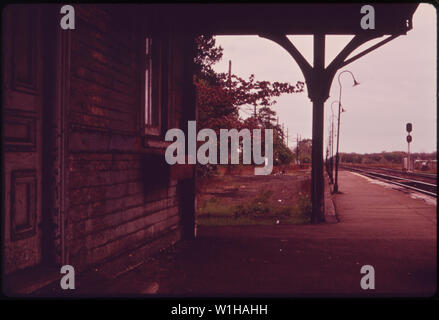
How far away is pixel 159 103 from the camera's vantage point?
7480 mm

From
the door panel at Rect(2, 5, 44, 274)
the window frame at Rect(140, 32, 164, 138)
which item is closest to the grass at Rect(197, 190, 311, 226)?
the window frame at Rect(140, 32, 164, 138)

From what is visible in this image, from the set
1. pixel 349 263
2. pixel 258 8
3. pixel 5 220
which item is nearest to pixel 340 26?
pixel 258 8

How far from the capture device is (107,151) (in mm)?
5469

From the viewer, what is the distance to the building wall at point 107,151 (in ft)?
15.7

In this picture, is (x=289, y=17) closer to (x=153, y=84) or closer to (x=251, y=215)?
(x=153, y=84)

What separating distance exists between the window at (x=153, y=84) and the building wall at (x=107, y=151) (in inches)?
17.9

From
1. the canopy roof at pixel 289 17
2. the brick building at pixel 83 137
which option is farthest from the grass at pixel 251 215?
the canopy roof at pixel 289 17

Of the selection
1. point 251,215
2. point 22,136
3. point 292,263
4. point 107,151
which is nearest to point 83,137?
point 107,151

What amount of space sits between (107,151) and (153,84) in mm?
2271

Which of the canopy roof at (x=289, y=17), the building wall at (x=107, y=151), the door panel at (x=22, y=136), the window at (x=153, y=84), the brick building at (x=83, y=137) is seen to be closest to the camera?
the door panel at (x=22, y=136)

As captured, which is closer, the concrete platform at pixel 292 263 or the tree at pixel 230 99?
the concrete platform at pixel 292 263

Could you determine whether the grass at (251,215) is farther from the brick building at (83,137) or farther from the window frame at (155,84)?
the brick building at (83,137)

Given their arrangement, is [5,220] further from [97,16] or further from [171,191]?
[171,191]
